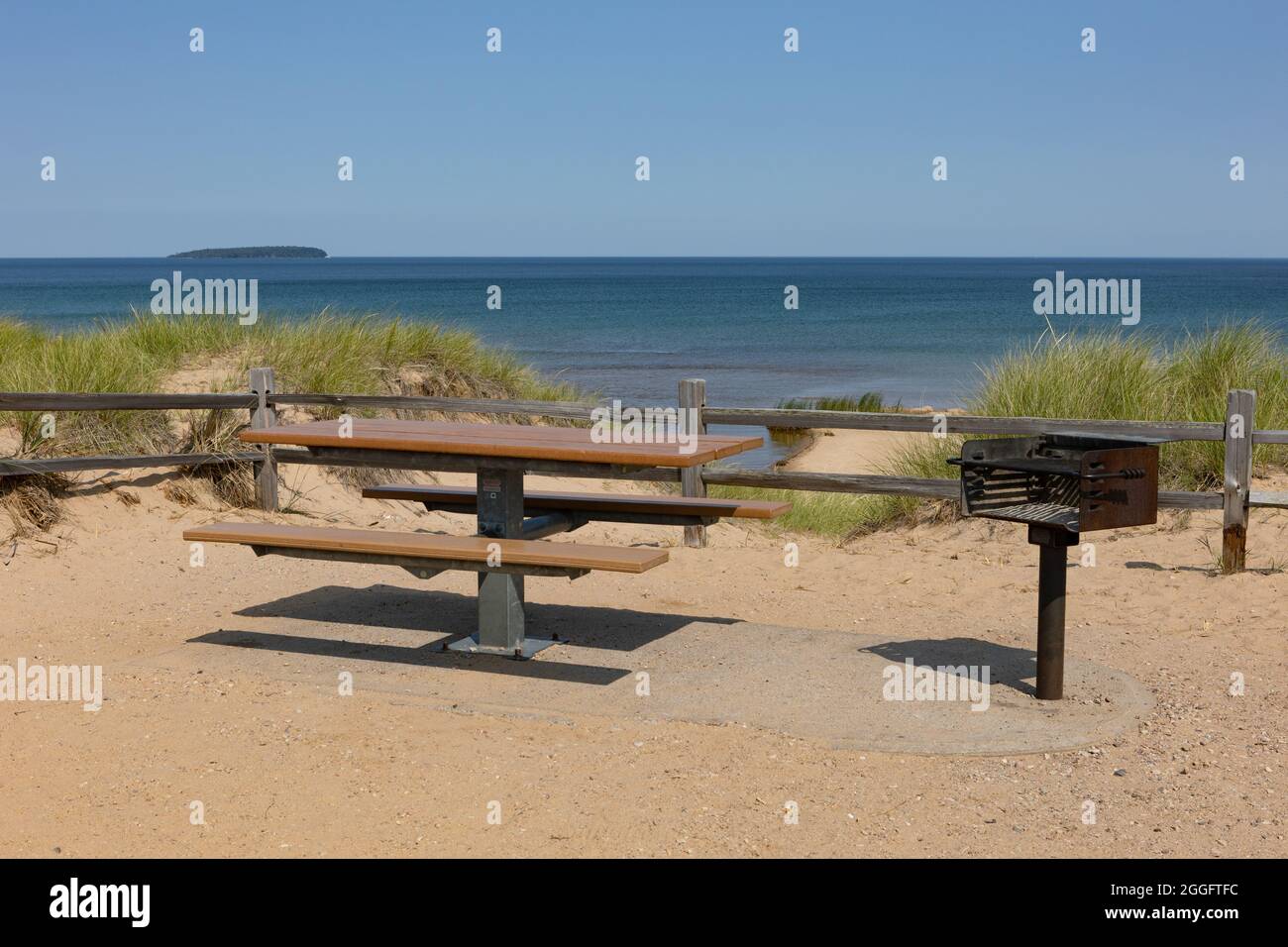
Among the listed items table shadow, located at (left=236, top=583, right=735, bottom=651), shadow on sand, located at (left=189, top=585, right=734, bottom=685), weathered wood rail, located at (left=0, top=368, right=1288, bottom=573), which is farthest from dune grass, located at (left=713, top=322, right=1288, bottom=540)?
shadow on sand, located at (left=189, top=585, right=734, bottom=685)

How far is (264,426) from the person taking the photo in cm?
984

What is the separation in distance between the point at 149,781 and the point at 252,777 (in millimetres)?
352

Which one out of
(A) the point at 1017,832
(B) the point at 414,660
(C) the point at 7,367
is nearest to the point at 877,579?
(B) the point at 414,660

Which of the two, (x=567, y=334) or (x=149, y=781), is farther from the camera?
(x=567, y=334)

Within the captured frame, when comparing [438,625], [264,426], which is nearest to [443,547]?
[438,625]

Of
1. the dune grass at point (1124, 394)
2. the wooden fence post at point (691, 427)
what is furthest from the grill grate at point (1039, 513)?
the dune grass at point (1124, 394)

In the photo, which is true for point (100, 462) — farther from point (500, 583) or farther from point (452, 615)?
point (500, 583)

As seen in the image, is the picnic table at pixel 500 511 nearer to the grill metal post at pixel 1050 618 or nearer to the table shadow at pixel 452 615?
the table shadow at pixel 452 615

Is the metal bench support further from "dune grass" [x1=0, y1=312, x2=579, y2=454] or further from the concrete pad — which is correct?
"dune grass" [x1=0, y1=312, x2=579, y2=454]

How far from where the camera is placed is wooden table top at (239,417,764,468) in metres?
5.37

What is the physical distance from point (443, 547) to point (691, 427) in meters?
3.40

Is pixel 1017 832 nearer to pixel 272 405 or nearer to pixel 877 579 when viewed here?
Answer: pixel 877 579

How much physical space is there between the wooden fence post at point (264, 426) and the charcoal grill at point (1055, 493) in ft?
19.5

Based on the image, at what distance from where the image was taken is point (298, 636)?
652 centimetres
